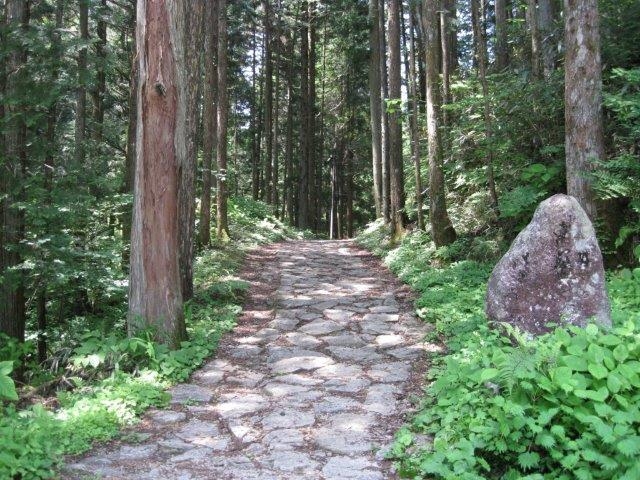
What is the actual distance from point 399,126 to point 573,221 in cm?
997

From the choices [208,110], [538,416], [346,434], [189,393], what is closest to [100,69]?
[208,110]

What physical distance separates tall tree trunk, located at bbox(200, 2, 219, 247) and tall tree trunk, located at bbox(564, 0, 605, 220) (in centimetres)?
817

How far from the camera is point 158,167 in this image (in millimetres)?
6004

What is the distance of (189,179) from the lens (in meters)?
8.65

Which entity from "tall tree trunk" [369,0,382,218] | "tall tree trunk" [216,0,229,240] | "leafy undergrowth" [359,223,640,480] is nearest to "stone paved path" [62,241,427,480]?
"leafy undergrowth" [359,223,640,480]

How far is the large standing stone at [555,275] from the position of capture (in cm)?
483

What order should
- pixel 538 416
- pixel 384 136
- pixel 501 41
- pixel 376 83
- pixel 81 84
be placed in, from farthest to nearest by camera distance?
pixel 376 83
pixel 384 136
pixel 501 41
pixel 81 84
pixel 538 416

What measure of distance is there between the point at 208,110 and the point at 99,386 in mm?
8989

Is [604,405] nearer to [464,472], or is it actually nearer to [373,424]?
[464,472]

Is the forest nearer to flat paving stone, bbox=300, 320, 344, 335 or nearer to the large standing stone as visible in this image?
the large standing stone

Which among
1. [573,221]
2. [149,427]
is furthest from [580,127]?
[149,427]

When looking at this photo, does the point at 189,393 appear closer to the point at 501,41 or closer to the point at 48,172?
the point at 48,172

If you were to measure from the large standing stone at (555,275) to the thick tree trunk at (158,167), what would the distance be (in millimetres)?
3526

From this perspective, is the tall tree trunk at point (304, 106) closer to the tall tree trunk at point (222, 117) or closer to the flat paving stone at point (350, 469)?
the tall tree trunk at point (222, 117)
